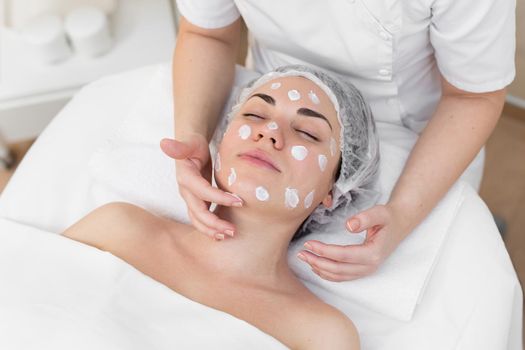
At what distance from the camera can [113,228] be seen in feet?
3.86

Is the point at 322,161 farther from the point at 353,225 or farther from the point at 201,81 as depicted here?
the point at 201,81

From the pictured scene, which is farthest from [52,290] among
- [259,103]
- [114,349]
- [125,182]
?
[259,103]

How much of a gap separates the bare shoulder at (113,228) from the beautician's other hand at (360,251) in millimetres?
359

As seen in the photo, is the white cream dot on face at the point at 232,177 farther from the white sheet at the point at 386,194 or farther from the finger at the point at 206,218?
the white sheet at the point at 386,194

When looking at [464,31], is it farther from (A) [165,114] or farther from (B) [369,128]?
(A) [165,114]

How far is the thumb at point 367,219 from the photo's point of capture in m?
0.97

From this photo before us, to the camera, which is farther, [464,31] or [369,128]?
[369,128]

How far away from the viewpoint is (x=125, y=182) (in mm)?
1297

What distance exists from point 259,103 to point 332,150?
0.17m

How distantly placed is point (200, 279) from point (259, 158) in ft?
0.91

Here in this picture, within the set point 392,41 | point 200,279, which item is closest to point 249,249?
point 200,279

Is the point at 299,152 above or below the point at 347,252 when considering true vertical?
above

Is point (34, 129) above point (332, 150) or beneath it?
beneath

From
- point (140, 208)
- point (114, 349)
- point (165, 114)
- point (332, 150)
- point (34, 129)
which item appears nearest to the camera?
point (114, 349)
